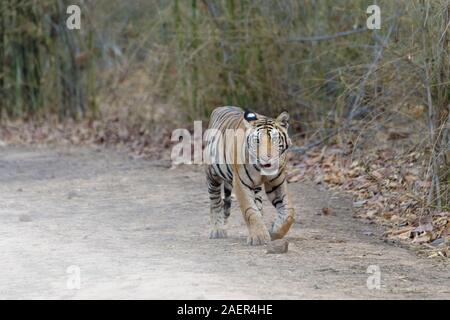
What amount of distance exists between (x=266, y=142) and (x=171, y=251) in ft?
3.94

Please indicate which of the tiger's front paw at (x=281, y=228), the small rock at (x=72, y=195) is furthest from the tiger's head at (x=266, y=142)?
the small rock at (x=72, y=195)

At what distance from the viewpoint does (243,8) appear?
16.2 meters

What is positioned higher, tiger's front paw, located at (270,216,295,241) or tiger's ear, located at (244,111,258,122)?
tiger's ear, located at (244,111,258,122)

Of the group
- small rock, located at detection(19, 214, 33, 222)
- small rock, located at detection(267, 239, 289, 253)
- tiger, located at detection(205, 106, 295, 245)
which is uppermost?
tiger, located at detection(205, 106, 295, 245)

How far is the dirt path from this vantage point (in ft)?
23.3

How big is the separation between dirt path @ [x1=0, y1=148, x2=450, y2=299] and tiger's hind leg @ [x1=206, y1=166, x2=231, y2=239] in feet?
0.47

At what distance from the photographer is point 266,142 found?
8.69 meters

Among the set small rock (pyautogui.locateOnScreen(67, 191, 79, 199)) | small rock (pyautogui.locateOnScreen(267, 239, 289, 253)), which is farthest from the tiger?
small rock (pyautogui.locateOnScreen(67, 191, 79, 199))

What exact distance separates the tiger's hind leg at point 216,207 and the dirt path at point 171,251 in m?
0.14

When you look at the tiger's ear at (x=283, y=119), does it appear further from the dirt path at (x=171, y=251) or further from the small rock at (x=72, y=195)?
the small rock at (x=72, y=195)

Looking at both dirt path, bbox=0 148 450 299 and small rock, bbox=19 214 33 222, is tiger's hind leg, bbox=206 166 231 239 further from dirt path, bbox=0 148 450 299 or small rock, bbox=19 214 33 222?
small rock, bbox=19 214 33 222

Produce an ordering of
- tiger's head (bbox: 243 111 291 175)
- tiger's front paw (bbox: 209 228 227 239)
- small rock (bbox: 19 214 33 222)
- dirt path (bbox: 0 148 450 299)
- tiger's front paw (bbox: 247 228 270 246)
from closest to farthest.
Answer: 1. dirt path (bbox: 0 148 450 299)
2. tiger's head (bbox: 243 111 291 175)
3. tiger's front paw (bbox: 247 228 270 246)
4. tiger's front paw (bbox: 209 228 227 239)
5. small rock (bbox: 19 214 33 222)

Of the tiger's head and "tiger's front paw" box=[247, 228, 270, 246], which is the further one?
"tiger's front paw" box=[247, 228, 270, 246]

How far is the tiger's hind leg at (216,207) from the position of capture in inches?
374
